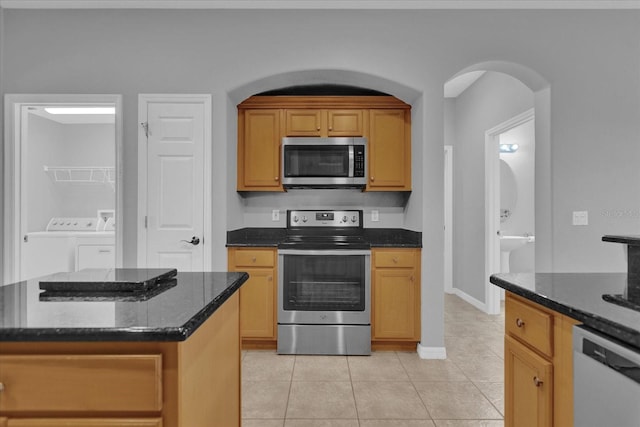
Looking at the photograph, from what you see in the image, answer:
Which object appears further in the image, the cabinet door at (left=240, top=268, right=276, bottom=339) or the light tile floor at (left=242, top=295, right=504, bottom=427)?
the cabinet door at (left=240, top=268, right=276, bottom=339)

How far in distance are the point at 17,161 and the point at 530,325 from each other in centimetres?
381

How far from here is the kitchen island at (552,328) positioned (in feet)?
3.51

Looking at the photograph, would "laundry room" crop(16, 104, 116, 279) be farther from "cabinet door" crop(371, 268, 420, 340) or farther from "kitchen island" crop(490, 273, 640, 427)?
"kitchen island" crop(490, 273, 640, 427)

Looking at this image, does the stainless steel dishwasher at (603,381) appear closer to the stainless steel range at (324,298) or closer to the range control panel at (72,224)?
the stainless steel range at (324,298)

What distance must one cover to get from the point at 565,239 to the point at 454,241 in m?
2.32

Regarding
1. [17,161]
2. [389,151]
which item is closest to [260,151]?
[389,151]

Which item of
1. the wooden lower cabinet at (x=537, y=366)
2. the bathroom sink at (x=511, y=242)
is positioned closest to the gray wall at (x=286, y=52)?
the bathroom sink at (x=511, y=242)

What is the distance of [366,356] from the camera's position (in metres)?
3.24

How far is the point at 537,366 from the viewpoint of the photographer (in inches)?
54.3

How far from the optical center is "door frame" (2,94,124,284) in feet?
10.5

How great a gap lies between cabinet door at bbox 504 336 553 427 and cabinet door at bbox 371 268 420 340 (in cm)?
164

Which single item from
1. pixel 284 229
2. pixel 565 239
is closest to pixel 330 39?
pixel 284 229

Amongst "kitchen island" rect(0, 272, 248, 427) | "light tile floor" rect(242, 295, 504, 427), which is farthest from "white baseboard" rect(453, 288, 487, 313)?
"kitchen island" rect(0, 272, 248, 427)

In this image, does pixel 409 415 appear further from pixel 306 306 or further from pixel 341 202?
pixel 341 202
